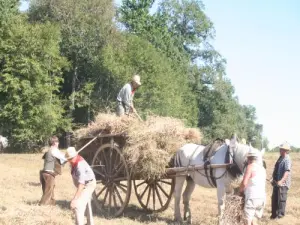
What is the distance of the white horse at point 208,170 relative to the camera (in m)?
9.71

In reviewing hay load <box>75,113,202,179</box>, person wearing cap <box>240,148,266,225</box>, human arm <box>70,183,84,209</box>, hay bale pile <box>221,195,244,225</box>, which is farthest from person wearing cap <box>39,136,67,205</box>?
person wearing cap <box>240,148,266,225</box>

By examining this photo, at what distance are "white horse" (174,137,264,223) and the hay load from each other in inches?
12.1

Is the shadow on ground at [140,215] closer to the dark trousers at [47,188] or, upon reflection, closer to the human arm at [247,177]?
the dark trousers at [47,188]

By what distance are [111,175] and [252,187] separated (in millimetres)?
4196

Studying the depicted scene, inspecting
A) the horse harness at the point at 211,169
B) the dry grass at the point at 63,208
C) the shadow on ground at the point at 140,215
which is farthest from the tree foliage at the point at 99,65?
the horse harness at the point at 211,169

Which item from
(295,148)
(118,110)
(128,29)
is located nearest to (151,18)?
(128,29)

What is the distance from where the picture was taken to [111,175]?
38.9ft

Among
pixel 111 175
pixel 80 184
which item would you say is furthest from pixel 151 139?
pixel 80 184

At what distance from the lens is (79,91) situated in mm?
40969

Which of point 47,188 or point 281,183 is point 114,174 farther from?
point 281,183

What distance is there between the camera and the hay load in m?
10.7

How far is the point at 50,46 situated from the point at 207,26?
22933 millimetres

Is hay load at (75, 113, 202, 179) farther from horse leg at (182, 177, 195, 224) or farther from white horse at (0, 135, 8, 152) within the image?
white horse at (0, 135, 8, 152)

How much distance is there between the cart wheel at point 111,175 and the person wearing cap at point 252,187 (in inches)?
130
